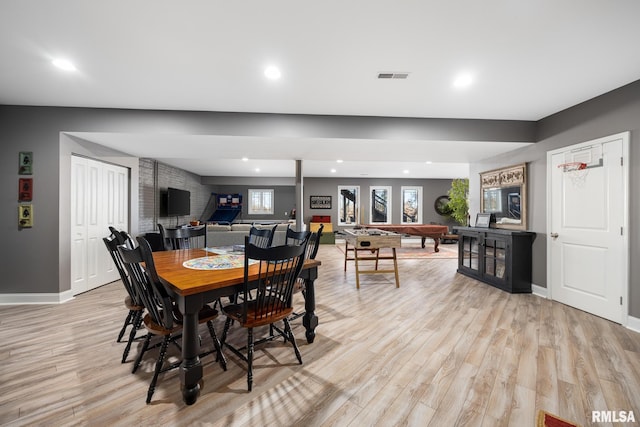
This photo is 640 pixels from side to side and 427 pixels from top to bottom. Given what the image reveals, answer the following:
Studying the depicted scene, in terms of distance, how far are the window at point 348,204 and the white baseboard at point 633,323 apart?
8436mm

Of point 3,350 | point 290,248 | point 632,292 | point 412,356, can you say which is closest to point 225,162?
point 3,350

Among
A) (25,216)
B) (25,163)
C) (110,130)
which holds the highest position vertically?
(110,130)

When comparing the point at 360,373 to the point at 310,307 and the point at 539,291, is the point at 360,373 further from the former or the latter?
the point at 539,291

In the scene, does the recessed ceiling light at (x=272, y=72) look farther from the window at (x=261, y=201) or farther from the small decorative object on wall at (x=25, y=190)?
the window at (x=261, y=201)

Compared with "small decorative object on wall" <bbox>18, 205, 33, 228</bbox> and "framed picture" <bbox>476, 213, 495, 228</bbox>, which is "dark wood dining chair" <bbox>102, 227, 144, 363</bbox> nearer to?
"small decorative object on wall" <bbox>18, 205, 33, 228</bbox>

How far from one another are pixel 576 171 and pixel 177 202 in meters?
8.06

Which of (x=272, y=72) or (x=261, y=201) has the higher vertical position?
(x=272, y=72)

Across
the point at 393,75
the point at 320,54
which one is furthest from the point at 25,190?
the point at 393,75

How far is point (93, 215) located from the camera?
4039 millimetres

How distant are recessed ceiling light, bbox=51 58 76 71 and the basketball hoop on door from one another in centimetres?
555

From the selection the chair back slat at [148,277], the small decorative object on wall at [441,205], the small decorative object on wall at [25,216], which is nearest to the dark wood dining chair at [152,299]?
the chair back slat at [148,277]

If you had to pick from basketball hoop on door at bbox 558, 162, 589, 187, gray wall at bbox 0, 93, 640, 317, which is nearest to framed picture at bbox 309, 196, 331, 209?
gray wall at bbox 0, 93, 640, 317

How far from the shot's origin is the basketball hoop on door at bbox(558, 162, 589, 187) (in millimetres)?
3285

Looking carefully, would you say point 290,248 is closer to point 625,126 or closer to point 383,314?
point 383,314
